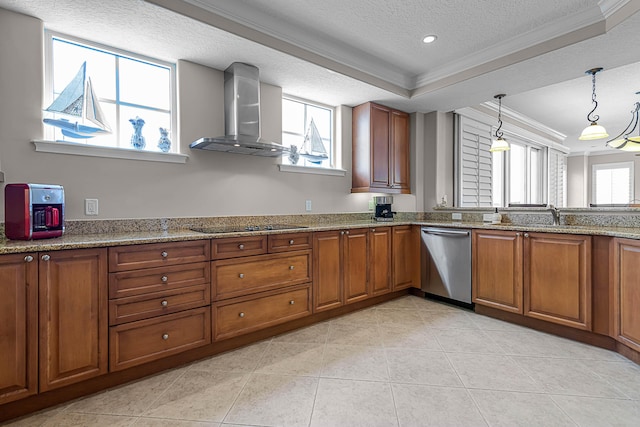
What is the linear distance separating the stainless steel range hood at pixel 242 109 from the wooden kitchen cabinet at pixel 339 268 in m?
0.98

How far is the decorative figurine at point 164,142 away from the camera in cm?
256

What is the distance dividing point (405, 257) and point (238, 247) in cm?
212

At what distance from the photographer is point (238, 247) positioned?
2342mm

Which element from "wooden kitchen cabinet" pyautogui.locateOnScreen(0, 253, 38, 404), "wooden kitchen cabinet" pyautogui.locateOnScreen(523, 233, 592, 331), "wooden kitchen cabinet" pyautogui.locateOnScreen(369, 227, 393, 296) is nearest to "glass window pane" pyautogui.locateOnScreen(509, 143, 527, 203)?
"wooden kitchen cabinet" pyautogui.locateOnScreen(523, 233, 592, 331)

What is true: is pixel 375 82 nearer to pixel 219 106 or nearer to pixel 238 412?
pixel 219 106

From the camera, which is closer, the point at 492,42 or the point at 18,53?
the point at 18,53

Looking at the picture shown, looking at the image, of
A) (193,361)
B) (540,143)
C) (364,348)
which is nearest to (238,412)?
(193,361)

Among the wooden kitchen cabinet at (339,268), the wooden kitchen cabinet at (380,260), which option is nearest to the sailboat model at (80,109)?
the wooden kitchen cabinet at (339,268)

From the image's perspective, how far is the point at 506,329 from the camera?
2777mm

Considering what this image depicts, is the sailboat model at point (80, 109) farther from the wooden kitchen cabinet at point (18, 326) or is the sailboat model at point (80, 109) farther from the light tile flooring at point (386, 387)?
the light tile flooring at point (386, 387)

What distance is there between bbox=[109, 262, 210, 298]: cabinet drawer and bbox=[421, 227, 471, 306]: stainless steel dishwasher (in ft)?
8.05

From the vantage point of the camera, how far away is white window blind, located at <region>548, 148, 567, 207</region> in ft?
21.8

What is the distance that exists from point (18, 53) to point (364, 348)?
3129 millimetres

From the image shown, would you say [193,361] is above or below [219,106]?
below
